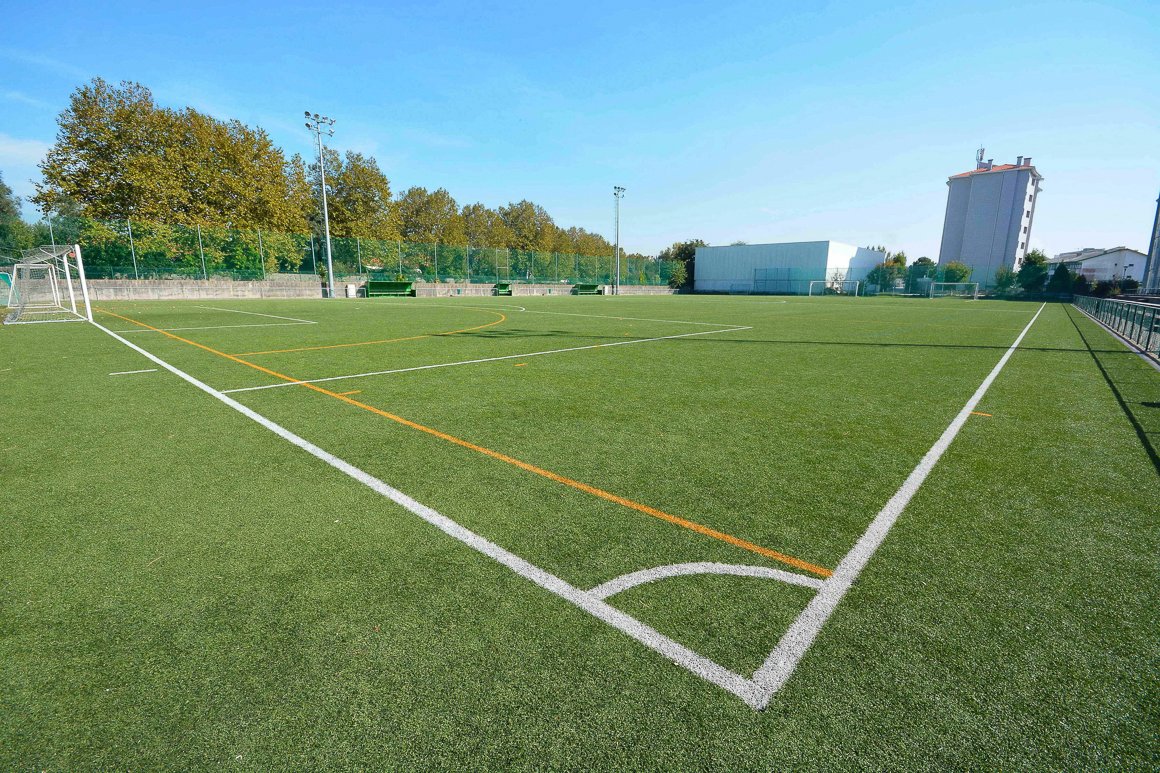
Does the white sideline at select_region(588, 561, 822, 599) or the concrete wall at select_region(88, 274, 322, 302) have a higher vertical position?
the concrete wall at select_region(88, 274, 322, 302)

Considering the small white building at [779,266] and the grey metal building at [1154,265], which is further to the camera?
the small white building at [779,266]

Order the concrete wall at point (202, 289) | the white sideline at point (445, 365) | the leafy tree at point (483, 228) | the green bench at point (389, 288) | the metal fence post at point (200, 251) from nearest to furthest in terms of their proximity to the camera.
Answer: the white sideline at point (445, 365) → the concrete wall at point (202, 289) → the metal fence post at point (200, 251) → the green bench at point (389, 288) → the leafy tree at point (483, 228)

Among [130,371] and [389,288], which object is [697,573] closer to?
[130,371]

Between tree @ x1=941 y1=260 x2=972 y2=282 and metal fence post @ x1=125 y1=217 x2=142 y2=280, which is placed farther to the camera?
tree @ x1=941 y1=260 x2=972 y2=282

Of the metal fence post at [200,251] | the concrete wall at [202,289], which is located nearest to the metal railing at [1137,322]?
the concrete wall at [202,289]

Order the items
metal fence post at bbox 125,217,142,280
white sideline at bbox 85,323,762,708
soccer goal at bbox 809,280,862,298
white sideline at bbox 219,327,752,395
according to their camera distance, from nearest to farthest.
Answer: white sideline at bbox 85,323,762,708 → white sideline at bbox 219,327,752,395 → metal fence post at bbox 125,217,142,280 → soccer goal at bbox 809,280,862,298

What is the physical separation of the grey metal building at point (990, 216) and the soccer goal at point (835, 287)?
73.5 feet

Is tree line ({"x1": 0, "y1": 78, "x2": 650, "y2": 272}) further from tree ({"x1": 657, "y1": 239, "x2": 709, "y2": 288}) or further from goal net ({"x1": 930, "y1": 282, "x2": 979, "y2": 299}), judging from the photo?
goal net ({"x1": 930, "y1": 282, "x2": 979, "y2": 299})

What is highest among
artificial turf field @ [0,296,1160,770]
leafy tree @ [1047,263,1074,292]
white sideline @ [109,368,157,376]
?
leafy tree @ [1047,263,1074,292]

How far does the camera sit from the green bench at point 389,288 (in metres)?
38.9

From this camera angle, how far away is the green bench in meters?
38.9

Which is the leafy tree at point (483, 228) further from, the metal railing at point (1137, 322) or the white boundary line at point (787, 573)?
the white boundary line at point (787, 573)

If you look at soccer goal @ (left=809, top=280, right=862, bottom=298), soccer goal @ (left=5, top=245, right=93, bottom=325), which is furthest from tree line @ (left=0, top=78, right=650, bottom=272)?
soccer goal @ (left=809, top=280, right=862, bottom=298)

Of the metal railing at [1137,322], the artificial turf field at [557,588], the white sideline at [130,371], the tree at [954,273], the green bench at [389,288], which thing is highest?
the tree at [954,273]
